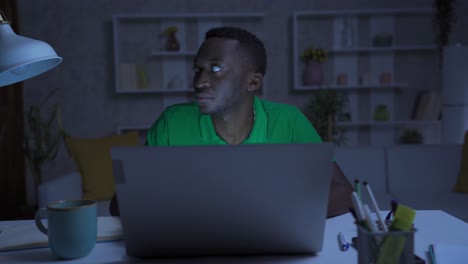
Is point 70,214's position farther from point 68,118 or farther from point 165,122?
point 68,118

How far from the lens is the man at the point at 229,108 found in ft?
4.88

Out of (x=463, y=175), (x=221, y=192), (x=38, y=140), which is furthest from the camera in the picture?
(x=38, y=140)

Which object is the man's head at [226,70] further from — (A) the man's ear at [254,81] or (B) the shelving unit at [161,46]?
(B) the shelving unit at [161,46]

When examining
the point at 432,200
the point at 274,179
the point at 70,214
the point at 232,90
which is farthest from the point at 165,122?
the point at 432,200

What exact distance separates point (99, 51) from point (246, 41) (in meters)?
2.91

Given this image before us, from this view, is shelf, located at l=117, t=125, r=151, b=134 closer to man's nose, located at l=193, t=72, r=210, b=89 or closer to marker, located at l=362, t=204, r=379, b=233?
man's nose, located at l=193, t=72, r=210, b=89

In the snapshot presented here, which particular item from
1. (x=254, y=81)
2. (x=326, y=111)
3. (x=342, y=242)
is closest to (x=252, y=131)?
(x=254, y=81)

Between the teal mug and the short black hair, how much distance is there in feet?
2.66

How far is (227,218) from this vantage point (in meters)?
0.80

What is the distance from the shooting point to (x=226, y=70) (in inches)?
59.6

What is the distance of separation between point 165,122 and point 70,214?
812 mm

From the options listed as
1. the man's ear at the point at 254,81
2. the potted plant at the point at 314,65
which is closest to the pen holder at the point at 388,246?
the man's ear at the point at 254,81

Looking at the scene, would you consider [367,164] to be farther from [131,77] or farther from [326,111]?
[131,77]

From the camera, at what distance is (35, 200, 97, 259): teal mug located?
2.84 ft
